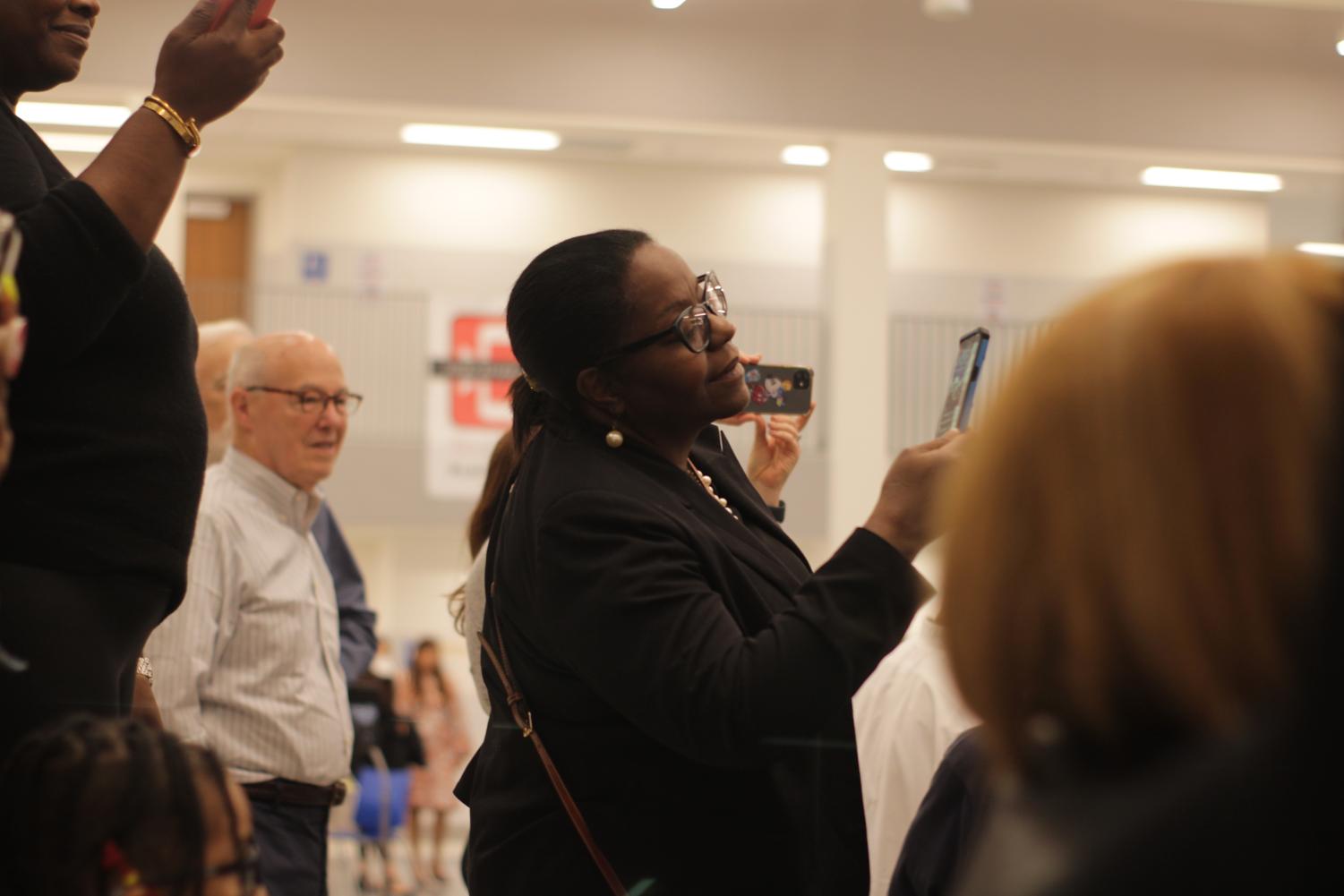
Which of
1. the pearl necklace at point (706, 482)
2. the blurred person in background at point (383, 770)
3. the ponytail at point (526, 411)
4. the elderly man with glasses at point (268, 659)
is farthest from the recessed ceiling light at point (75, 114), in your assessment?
the pearl necklace at point (706, 482)

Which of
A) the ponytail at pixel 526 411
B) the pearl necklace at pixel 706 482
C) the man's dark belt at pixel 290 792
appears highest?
the ponytail at pixel 526 411

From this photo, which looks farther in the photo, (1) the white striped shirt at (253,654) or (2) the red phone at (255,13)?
(1) the white striped shirt at (253,654)

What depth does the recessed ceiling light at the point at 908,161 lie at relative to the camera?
34.2 ft

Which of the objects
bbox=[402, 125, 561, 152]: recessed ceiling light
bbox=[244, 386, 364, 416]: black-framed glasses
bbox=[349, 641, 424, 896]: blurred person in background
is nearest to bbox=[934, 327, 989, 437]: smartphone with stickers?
bbox=[244, 386, 364, 416]: black-framed glasses

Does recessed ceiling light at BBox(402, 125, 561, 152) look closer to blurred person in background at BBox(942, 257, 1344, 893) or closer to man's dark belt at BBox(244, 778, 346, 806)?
man's dark belt at BBox(244, 778, 346, 806)

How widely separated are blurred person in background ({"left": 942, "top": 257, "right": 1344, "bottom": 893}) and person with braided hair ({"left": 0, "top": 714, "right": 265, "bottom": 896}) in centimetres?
73

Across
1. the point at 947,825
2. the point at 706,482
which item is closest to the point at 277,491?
the point at 706,482

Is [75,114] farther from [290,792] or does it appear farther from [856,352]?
[290,792]

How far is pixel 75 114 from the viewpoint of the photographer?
8.30m

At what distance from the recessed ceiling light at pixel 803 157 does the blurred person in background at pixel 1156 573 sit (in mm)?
10054

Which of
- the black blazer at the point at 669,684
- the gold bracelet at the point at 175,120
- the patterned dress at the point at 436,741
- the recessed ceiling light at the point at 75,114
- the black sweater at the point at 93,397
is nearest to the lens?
the black sweater at the point at 93,397

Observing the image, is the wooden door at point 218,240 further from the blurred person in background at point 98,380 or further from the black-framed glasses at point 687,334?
the blurred person in background at point 98,380

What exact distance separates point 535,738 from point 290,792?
1.53 meters

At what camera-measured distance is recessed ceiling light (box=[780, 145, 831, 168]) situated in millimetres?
11234
